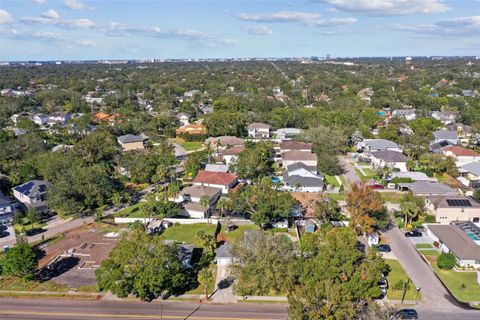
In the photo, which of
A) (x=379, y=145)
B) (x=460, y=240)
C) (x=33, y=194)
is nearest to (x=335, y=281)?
(x=460, y=240)

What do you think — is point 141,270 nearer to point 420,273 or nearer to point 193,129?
point 420,273

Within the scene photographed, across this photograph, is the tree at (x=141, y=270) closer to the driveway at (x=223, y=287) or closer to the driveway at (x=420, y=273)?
the driveway at (x=223, y=287)

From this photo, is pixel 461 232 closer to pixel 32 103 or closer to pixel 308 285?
pixel 308 285

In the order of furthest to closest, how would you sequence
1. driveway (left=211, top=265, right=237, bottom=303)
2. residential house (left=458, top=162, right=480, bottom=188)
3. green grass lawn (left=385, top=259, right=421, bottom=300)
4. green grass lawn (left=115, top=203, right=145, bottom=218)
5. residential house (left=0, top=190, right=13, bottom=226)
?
1. residential house (left=458, top=162, right=480, bottom=188)
2. green grass lawn (left=115, top=203, right=145, bottom=218)
3. residential house (left=0, top=190, right=13, bottom=226)
4. green grass lawn (left=385, top=259, right=421, bottom=300)
5. driveway (left=211, top=265, right=237, bottom=303)

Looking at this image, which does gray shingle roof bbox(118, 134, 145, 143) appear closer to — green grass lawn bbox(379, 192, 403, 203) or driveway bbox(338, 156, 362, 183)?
driveway bbox(338, 156, 362, 183)

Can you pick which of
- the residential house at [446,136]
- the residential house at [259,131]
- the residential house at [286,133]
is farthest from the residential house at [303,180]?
the residential house at [446,136]

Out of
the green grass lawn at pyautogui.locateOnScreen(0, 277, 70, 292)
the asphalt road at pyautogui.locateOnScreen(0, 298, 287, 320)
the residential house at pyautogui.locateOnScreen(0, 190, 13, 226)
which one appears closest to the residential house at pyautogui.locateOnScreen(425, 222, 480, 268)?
the asphalt road at pyautogui.locateOnScreen(0, 298, 287, 320)
